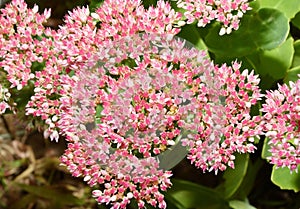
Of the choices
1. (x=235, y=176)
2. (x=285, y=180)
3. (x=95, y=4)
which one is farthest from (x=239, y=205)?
(x=95, y=4)

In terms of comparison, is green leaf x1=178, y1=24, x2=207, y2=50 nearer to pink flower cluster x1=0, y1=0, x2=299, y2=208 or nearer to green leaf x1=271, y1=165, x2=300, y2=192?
pink flower cluster x1=0, y1=0, x2=299, y2=208

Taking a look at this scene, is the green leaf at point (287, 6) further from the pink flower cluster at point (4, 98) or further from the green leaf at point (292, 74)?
the pink flower cluster at point (4, 98)

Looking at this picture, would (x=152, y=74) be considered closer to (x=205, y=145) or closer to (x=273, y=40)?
(x=205, y=145)

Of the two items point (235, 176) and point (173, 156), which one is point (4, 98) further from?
point (235, 176)

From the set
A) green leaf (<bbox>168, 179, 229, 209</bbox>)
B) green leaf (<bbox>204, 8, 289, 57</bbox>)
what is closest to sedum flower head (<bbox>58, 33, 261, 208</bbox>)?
green leaf (<bbox>204, 8, 289, 57</bbox>)

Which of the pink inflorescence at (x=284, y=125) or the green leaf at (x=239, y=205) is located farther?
the green leaf at (x=239, y=205)

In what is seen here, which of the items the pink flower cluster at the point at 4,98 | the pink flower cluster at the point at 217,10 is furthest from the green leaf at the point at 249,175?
the pink flower cluster at the point at 4,98

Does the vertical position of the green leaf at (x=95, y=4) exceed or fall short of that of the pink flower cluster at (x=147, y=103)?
it exceeds it
